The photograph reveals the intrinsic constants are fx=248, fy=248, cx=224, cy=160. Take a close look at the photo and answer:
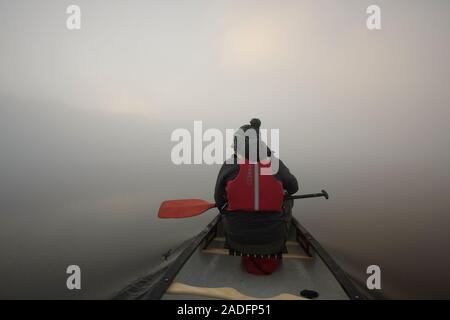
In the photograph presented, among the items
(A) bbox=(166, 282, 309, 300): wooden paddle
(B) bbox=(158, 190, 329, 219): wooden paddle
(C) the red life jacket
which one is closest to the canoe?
(A) bbox=(166, 282, 309, 300): wooden paddle

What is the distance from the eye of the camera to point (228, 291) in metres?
2.09

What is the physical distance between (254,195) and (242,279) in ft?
3.42

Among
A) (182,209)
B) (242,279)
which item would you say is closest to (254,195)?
(242,279)

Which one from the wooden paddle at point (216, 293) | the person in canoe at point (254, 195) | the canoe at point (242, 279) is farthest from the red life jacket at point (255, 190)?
the wooden paddle at point (216, 293)

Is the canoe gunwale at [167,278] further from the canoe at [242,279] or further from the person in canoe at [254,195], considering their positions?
the person in canoe at [254,195]

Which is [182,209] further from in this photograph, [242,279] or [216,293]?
[216,293]

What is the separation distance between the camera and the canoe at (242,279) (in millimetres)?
2109

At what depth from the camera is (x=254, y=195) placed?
95.7 inches

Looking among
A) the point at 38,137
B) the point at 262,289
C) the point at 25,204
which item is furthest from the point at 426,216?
the point at 38,137

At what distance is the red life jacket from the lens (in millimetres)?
2410

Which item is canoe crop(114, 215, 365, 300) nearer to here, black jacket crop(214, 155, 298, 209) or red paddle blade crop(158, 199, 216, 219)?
red paddle blade crop(158, 199, 216, 219)

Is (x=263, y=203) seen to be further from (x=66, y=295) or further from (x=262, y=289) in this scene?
(x=66, y=295)

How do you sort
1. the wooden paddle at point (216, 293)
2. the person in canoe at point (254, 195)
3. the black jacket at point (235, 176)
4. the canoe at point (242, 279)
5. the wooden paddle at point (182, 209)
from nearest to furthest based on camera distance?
the wooden paddle at point (216, 293) → the canoe at point (242, 279) → the person in canoe at point (254, 195) → the black jacket at point (235, 176) → the wooden paddle at point (182, 209)
